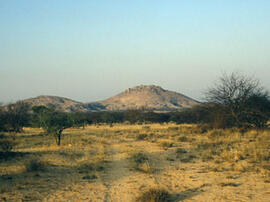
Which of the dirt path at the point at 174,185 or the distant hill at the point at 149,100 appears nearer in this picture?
the dirt path at the point at 174,185

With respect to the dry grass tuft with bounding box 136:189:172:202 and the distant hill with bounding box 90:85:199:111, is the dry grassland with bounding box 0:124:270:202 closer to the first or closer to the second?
the dry grass tuft with bounding box 136:189:172:202

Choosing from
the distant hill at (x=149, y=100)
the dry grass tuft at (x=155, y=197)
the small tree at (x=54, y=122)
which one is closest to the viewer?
the dry grass tuft at (x=155, y=197)

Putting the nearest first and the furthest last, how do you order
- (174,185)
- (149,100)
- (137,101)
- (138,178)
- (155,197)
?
(155,197) < (174,185) < (138,178) < (149,100) < (137,101)

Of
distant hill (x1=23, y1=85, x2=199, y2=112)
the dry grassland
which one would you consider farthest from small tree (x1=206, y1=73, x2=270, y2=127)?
distant hill (x1=23, y1=85, x2=199, y2=112)

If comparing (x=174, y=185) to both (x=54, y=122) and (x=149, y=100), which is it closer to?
(x=54, y=122)

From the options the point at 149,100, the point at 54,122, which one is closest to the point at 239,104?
the point at 54,122

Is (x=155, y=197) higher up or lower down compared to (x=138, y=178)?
higher up

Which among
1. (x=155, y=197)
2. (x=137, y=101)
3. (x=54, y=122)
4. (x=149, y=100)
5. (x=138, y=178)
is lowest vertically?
(x=138, y=178)

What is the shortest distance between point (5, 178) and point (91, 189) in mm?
3680

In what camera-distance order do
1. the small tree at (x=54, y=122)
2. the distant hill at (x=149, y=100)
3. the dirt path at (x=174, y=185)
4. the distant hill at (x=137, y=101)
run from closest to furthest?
the dirt path at (x=174, y=185) → the small tree at (x=54, y=122) → the distant hill at (x=137, y=101) → the distant hill at (x=149, y=100)

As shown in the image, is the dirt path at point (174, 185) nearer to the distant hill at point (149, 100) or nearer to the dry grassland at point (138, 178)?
the dry grassland at point (138, 178)

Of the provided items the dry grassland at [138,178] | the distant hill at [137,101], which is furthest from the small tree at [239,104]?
the distant hill at [137,101]

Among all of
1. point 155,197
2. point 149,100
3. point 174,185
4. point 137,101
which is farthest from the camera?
point 137,101

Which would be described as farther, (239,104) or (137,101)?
(137,101)
